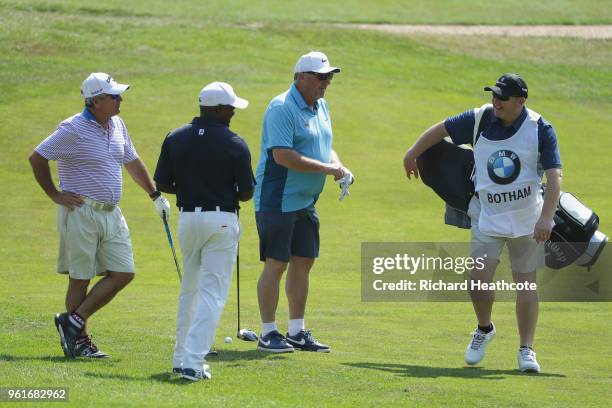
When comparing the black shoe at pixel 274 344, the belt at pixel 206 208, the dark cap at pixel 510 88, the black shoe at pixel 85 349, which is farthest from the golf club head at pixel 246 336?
the dark cap at pixel 510 88

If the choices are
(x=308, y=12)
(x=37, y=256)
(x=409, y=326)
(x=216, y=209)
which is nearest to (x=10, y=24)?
(x=308, y=12)

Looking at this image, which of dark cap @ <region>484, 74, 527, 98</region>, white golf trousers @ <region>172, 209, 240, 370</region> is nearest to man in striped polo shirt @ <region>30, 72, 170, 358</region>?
white golf trousers @ <region>172, 209, 240, 370</region>

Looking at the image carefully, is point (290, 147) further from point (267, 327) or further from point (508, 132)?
point (508, 132)

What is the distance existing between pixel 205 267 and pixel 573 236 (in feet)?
13.9

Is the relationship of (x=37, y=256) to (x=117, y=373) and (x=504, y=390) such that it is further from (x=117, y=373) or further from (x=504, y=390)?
(x=504, y=390)

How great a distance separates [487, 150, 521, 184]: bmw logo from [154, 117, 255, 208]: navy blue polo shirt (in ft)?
6.55

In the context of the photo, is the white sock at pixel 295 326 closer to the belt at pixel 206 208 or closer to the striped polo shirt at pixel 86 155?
the striped polo shirt at pixel 86 155

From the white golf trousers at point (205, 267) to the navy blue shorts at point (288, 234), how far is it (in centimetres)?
134

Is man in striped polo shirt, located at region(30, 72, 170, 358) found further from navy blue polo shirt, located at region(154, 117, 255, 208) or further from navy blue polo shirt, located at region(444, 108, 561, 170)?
navy blue polo shirt, located at region(444, 108, 561, 170)

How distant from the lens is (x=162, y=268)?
15.4 m

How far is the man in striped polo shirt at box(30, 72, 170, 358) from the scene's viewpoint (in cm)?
930

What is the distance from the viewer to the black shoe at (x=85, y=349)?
9.22 meters

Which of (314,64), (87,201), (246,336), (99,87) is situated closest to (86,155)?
(87,201)

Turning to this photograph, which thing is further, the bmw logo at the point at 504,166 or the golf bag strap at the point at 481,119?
the golf bag strap at the point at 481,119
